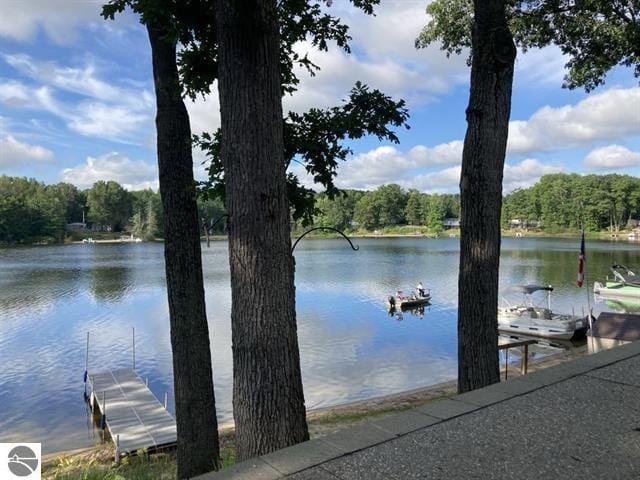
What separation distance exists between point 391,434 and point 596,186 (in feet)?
366

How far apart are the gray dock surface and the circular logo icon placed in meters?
5.72

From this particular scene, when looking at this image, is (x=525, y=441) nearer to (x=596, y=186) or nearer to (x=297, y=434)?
(x=297, y=434)

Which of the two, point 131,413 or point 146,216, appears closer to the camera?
point 131,413

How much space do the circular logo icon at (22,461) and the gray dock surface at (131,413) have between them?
5720 mm

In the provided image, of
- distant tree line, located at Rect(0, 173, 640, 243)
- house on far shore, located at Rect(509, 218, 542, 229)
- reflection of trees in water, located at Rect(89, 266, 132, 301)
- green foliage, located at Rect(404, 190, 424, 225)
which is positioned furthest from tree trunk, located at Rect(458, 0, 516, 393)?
green foliage, located at Rect(404, 190, 424, 225)

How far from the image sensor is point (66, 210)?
107m

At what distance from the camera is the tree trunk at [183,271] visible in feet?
17.2

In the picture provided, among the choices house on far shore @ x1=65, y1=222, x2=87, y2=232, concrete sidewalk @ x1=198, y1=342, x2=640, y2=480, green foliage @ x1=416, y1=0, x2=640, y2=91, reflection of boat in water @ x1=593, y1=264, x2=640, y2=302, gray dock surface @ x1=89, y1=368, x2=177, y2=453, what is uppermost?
green foliage @ x1=416, y1=0, x2=640, y2=91

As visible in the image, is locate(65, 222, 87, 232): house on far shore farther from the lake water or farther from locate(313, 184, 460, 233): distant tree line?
the lake water

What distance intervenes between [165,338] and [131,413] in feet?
28.6

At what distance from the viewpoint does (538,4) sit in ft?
28.2

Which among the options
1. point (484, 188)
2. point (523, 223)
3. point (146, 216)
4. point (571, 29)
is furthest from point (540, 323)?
point (523, 223)

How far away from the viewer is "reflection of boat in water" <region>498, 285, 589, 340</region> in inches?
736
